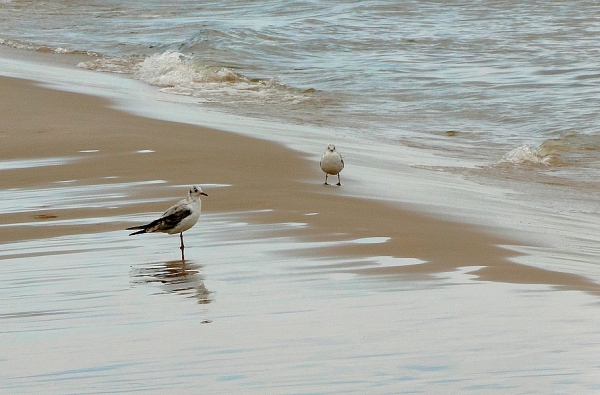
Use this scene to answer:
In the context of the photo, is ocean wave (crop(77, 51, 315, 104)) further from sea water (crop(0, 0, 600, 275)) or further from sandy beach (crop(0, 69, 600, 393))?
sandy beach (crop(0, 69, 600, 393))

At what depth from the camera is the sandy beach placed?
429 centimetres

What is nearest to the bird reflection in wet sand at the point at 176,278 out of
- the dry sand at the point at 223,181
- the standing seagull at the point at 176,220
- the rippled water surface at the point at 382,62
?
the standing seagull at the point at 176,220

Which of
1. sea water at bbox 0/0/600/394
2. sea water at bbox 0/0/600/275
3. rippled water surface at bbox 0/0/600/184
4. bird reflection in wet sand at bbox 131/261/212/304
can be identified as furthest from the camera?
rippled water surface at bbox 0/0/600/184

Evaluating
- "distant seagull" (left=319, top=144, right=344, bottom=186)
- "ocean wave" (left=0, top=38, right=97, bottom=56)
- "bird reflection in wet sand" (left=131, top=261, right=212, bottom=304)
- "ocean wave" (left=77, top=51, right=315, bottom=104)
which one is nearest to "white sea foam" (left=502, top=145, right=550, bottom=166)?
"distant seagull" (left=319, top=144, right=344, bottom=186)

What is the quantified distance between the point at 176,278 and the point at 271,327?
1.16 meters

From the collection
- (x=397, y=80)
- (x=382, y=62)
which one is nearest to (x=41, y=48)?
(x=382, y=62)

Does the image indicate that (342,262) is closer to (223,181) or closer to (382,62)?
(223,181)

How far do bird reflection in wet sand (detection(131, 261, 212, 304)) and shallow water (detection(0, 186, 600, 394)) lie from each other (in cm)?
1

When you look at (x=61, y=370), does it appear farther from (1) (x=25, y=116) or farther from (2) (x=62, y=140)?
(1) (x=25, y=116)

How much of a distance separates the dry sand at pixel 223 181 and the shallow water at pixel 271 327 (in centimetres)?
36

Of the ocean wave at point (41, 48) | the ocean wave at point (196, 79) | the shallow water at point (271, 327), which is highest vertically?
the ocean wave at point (41, 48)

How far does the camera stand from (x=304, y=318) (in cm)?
490

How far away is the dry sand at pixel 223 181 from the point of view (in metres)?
6.22

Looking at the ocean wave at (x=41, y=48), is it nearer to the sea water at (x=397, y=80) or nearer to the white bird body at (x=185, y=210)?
the sea water at (x=397, y=80)
